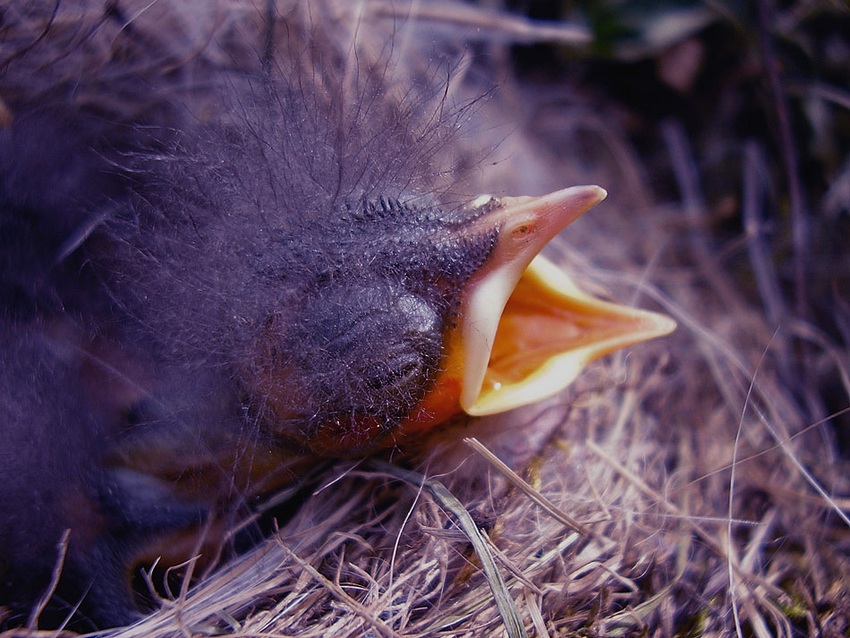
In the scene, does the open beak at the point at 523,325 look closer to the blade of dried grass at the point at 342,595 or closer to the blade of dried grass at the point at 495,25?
the blade of dried grass at the point at 342,595

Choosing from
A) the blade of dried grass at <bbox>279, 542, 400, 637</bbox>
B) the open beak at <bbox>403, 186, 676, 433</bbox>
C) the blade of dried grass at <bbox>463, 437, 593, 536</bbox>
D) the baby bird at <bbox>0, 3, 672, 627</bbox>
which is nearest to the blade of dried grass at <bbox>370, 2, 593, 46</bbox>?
the baby bird at <bbox>0, 3, 672, 627</bbox>

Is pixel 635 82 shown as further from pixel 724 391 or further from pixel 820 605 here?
pixel 820 605

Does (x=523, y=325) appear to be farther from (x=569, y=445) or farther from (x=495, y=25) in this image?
(x=495, y=25)

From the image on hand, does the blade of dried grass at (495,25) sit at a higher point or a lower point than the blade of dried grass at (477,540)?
higher

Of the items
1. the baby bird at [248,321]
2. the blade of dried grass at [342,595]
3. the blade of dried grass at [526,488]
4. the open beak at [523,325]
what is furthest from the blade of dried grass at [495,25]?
the blade of dried grass at [342,595]

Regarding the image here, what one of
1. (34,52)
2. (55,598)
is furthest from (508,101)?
(55,598)

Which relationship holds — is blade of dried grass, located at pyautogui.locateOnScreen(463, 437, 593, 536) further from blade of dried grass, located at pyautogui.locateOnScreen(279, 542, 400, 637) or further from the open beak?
blade of dried grass, located at pyautogui.locateOnScreen(279, 542, 400, 637)
